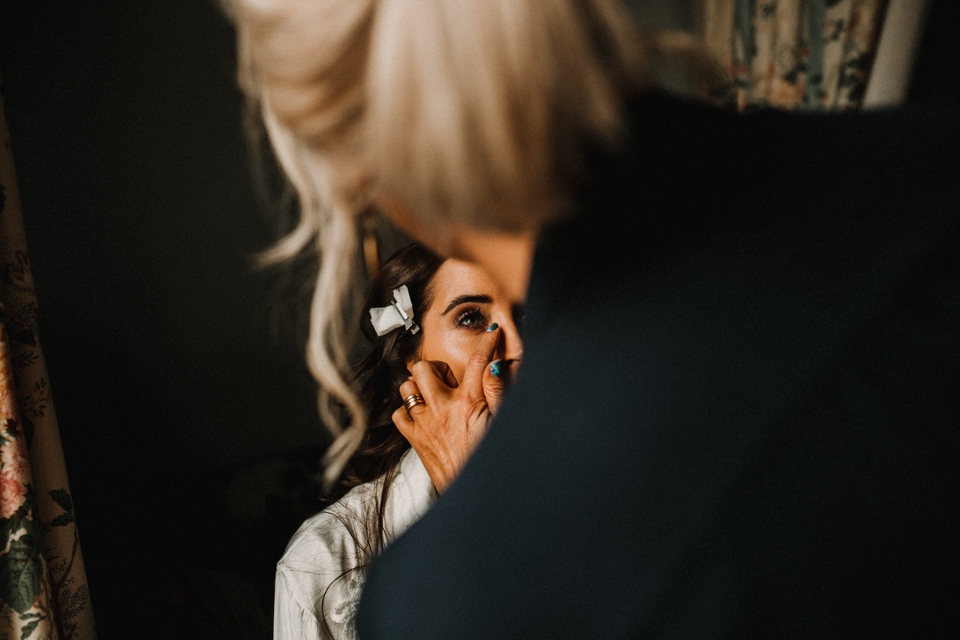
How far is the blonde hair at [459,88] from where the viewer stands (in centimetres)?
28

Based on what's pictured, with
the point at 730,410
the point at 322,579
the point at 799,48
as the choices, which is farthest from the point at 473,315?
the point at 799,48

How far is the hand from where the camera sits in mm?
944

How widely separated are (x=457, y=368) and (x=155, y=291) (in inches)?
35.3

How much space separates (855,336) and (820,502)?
0.34ft

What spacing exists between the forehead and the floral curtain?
795 mm

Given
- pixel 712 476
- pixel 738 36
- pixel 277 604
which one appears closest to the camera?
pixel 712 476

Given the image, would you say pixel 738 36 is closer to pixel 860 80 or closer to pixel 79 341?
pixel 860 80

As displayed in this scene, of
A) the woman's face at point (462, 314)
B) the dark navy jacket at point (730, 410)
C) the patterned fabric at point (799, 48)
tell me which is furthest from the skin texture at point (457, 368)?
the patterned fabric at point (799, 48)

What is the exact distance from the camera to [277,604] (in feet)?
3.56

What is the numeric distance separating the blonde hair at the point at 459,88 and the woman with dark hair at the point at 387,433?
0.70 m

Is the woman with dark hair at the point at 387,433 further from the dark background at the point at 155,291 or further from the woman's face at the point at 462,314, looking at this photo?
the dark background at the point at 155,291

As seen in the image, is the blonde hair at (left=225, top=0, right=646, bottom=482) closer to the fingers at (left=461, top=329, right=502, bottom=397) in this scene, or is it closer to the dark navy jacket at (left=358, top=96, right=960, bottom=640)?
the dark navy jacket at (left=358, top=96, right=960, bottom=640)

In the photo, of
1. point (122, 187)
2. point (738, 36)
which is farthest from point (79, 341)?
point (738, 36)

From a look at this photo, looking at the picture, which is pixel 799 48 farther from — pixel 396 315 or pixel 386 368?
pixel 386 368
